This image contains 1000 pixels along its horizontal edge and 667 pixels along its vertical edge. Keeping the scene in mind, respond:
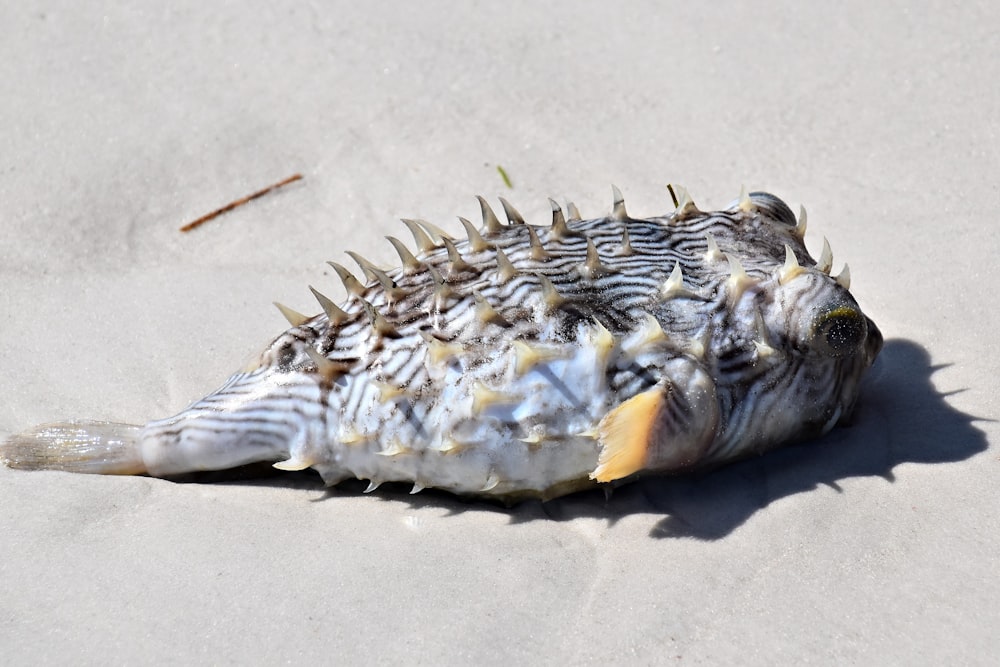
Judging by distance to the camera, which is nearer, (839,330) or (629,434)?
(629,434)

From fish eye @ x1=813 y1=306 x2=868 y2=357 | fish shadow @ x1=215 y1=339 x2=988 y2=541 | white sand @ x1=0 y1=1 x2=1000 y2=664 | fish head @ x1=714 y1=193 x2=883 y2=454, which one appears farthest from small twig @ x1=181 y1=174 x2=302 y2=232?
fish eye @ x1=813 y1=306 x2=868 y2=357

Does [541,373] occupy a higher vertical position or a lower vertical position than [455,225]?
higher

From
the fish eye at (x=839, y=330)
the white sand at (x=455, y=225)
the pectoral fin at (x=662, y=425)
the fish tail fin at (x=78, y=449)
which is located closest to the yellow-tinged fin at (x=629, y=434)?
the pectoral fin at (x=662, y=425)

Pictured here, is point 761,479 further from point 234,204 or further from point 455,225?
point 234,204

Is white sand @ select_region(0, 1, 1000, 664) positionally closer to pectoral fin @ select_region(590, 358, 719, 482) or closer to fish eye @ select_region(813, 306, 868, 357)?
pectoral fin @ select_region(590, 358, 719, 482)

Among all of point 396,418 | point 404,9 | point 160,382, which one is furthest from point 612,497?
point 404,9

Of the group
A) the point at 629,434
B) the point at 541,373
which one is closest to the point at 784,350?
the point at 629,434
